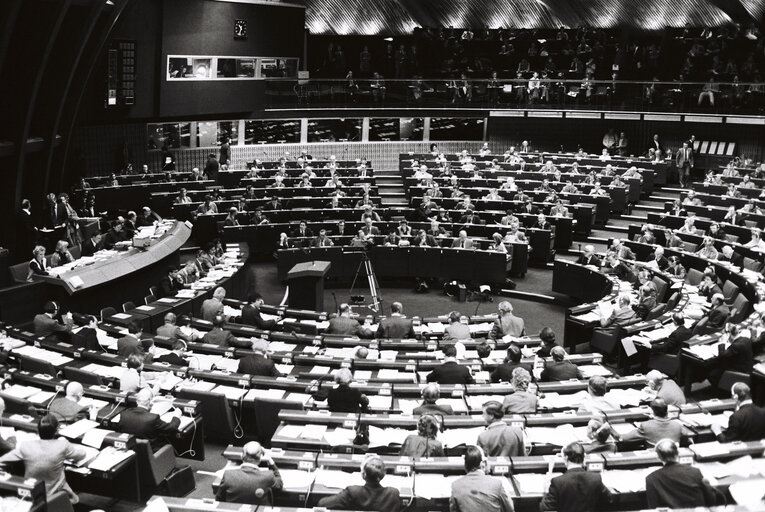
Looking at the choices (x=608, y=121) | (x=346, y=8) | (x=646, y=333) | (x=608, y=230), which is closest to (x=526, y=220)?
(x=608, y=230)

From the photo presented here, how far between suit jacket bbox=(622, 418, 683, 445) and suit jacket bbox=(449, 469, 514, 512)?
→ 8.16 ft

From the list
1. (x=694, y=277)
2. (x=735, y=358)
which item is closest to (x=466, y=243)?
(x=694, y=277)

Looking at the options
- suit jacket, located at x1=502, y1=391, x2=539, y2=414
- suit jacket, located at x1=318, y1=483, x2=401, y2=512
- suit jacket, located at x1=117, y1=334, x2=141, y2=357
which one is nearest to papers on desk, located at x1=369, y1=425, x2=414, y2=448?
suit jacket, located at x1=502, y1=391, x2=539, y2=414

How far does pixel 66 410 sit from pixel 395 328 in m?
5.92

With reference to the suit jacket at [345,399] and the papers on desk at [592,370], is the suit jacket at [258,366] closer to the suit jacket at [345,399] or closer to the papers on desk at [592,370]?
the suit jacket at [345,399]

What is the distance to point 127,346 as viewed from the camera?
40.5 feet

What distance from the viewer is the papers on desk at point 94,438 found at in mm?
9086

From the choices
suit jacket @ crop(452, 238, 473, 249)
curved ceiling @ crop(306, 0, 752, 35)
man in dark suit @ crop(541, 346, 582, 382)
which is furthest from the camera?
curved ceiling @ crop(306, 0, 752, 35)

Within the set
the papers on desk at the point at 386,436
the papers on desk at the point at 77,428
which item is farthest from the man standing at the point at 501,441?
the papers on desk at the point at 77,428

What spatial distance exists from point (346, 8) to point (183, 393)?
102ft

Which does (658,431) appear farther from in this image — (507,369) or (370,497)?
(370,497)

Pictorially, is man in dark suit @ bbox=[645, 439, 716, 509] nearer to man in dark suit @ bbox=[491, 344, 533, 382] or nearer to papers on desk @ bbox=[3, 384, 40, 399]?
man in dark suit @ bbox=[491, 344, 533, 382]

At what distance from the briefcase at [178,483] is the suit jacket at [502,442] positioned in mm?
3509

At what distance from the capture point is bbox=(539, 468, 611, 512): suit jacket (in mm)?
7461
